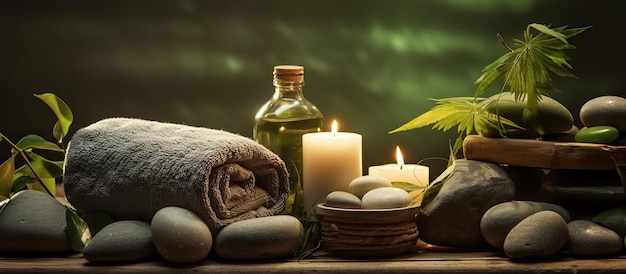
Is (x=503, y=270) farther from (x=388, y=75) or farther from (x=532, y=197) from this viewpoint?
(x=388, y=75)

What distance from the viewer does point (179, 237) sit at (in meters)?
0.94

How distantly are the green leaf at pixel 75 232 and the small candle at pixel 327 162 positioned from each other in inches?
11.9

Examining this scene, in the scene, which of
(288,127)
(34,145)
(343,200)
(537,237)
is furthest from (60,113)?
(537,237)

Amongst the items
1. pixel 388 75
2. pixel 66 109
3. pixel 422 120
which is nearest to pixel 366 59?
pixel 388 75

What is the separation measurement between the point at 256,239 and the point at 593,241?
400 millimetres

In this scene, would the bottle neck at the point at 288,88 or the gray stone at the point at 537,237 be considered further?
the bottle neck at the point at 288,88

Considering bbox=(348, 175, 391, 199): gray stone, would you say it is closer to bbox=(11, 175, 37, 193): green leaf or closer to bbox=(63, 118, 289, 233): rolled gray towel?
bbox=(63, 118, 289, 233): rolled gray towel

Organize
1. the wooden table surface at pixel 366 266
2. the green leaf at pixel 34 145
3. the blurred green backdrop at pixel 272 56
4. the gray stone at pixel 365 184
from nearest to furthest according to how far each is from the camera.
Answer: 1. the wooden table surface at pixel 366 266
2. the gray stone at pixel 365 184
3. the green leaf at pixel 34 145
4. the blurred green backdrop at pixel 272 56

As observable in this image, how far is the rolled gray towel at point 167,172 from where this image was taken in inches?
38.4

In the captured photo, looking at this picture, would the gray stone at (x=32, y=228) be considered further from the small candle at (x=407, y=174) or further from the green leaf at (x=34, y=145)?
the small candle at (x=407, y=174)

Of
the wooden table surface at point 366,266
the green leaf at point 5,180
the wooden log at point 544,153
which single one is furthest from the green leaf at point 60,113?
the wooden log at point 544,153

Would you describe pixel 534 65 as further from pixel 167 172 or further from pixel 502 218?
pixel 167 172

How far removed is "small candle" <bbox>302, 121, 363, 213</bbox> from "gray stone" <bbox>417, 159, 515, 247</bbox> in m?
0.13

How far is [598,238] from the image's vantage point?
3.17 feet
